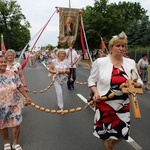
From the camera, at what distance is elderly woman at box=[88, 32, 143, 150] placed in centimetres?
342

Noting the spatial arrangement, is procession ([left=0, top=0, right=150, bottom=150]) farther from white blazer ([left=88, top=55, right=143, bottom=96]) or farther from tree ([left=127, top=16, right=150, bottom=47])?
tree ([left=127, top=16, right=150, bottom=47])

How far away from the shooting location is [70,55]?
1059 centimetres

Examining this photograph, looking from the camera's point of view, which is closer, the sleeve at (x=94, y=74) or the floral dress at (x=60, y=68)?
the sleeve at (x=94, y=74)

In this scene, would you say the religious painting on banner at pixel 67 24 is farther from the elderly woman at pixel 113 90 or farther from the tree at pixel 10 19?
the tree at pixel 10 19

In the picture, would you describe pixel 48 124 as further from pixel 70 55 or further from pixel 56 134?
pixel 70 55

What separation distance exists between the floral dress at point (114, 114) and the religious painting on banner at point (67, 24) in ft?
26.1

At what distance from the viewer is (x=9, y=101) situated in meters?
4.13

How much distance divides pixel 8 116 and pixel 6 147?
0.61 m

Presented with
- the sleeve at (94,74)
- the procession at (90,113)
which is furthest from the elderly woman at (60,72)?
the sleeve at (94,74)

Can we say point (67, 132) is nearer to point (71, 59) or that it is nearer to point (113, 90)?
point (113, 90)

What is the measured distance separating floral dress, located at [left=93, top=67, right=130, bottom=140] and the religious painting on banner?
7.97 m

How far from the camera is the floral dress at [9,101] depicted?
410 cm

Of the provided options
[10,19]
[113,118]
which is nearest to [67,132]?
[113,118]

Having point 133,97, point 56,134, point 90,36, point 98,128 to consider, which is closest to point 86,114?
point 56,134
